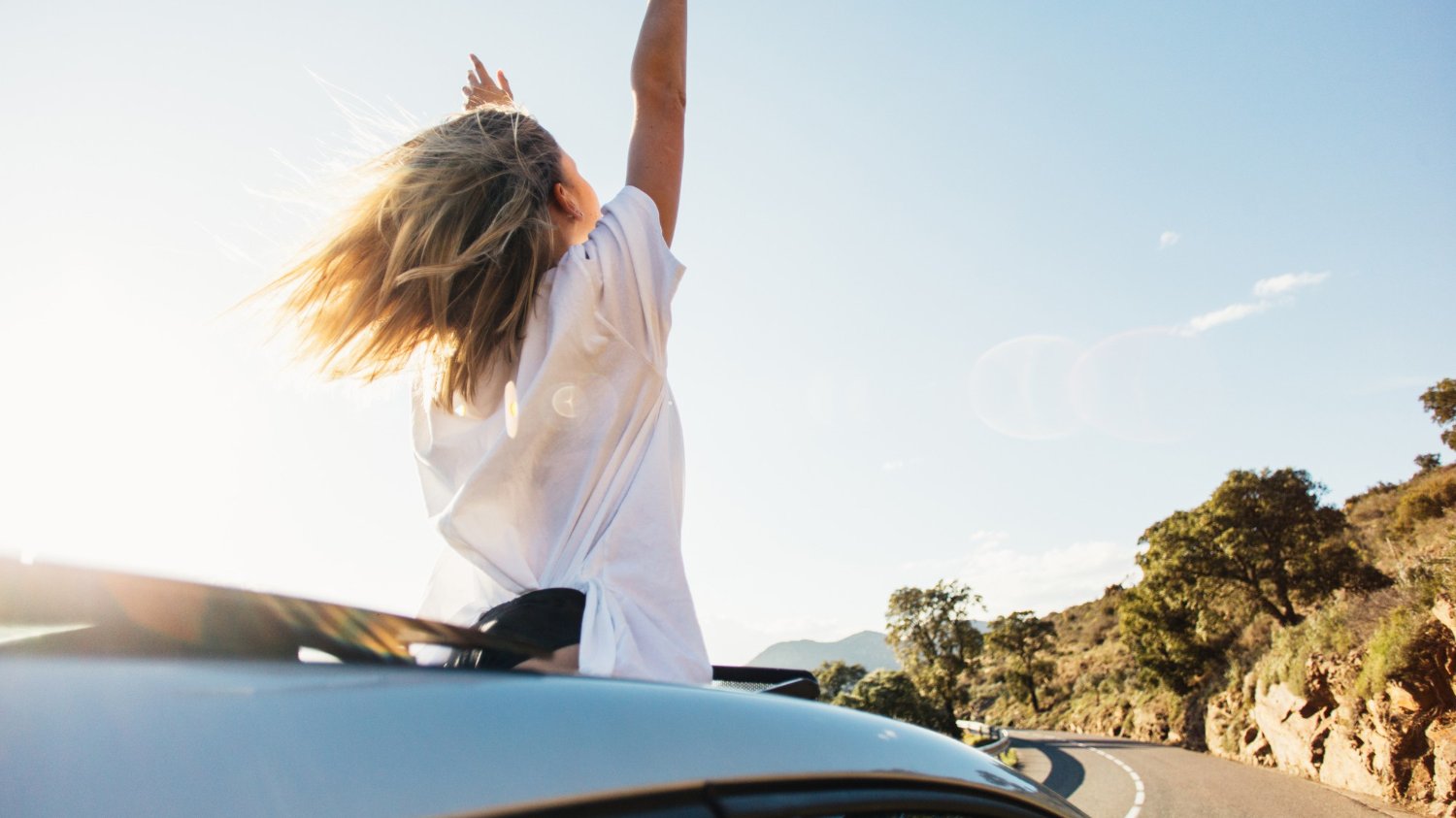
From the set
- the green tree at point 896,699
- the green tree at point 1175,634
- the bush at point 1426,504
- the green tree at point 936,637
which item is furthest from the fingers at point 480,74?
the green tree at point 936,637

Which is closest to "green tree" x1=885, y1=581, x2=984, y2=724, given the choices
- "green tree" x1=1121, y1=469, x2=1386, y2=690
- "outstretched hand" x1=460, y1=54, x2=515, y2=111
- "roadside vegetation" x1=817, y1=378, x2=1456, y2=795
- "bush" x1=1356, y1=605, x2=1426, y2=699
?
"roadside vegetation" x1=817, y1=378, x2=1456, y2=795

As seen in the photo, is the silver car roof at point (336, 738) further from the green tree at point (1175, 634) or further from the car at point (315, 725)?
the green tree at point (1175, 634)

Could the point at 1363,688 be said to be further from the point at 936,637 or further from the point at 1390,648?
the point at 936,637

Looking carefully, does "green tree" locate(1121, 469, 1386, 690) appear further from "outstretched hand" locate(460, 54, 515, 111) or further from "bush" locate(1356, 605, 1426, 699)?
"outstretched hand" locate(460, 54, 515, 111)

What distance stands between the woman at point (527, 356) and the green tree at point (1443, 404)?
4490 cm

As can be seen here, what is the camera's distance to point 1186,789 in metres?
16.7

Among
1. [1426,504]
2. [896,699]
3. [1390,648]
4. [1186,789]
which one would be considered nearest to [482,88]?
[1186,789]

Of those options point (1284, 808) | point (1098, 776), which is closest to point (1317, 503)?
point (1098, 776)

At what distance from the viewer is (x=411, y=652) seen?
0.77 meters

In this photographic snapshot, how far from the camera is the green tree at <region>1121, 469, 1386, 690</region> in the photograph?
3072 cm

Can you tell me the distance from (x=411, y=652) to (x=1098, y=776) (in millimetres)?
23383

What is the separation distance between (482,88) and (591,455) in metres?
1.44

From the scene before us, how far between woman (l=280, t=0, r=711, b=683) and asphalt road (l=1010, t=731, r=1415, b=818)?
29.0ft

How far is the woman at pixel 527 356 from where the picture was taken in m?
1.26
